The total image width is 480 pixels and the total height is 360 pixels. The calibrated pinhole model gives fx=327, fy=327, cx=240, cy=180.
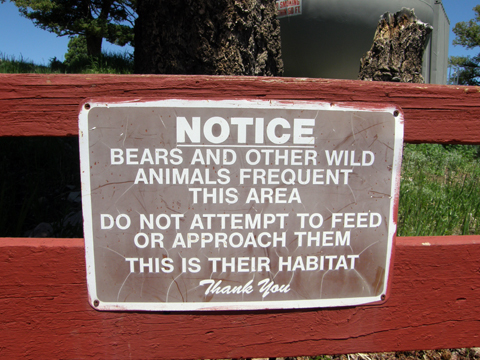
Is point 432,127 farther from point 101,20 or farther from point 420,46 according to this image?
point 101,20

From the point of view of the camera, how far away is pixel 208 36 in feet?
6.47

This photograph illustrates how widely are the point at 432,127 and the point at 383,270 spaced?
560 mm

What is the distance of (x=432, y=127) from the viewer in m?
1.21

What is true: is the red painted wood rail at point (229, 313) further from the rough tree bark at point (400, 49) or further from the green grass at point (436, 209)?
the rough tree bark at point (400, 49)

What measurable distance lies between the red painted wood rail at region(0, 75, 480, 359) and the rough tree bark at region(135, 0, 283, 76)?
986 millimetres

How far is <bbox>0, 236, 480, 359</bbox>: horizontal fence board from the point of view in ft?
3.85

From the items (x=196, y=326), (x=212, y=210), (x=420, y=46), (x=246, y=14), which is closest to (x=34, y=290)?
(x=196, y=326)

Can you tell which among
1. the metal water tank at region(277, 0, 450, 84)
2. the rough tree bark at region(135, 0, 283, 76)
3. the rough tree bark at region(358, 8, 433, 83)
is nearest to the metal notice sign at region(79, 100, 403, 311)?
the rough tree bark at region(135, 0, 283, 76)

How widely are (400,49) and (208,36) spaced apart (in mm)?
2331

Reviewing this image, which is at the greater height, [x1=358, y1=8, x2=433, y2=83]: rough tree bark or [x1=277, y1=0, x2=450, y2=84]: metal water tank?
[x1=277, y1=0, x2=450, y2=84]: metal water tank

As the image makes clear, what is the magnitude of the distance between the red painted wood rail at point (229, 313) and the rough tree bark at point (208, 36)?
0.99m

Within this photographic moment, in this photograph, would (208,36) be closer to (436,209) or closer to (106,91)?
(106,91)

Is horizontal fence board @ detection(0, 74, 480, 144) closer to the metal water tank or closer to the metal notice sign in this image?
the metal notice sign

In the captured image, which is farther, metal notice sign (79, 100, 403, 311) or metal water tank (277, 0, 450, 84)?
metal water tank (277, 0, 450, 84)
